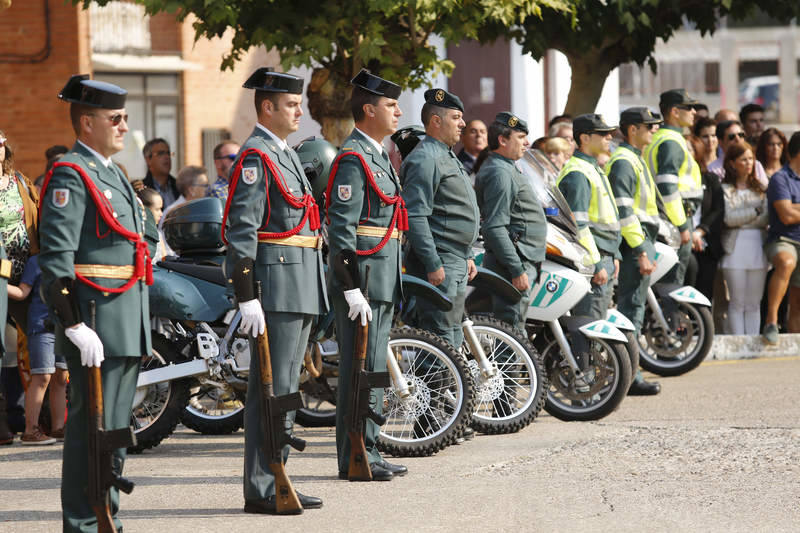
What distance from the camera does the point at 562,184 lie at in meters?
10.2

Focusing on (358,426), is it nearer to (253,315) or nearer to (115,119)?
(253,315)

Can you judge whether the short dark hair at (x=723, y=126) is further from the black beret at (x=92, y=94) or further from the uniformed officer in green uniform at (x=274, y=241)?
the black beret at (x=92, y=94)

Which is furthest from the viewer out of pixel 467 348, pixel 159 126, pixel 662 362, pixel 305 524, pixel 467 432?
pixel 159 126

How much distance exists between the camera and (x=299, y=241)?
6.77m

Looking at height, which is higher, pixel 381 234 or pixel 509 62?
pixel 509 62

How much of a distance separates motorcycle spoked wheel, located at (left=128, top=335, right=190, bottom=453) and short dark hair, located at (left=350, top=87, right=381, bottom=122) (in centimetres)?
202

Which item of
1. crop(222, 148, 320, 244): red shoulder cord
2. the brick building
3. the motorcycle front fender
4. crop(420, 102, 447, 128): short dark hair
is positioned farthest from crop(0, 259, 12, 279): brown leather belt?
the brick building

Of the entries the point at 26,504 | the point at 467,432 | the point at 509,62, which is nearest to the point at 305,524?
the point at 26,504

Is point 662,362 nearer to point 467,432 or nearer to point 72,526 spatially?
point 467,432

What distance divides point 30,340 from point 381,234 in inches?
105

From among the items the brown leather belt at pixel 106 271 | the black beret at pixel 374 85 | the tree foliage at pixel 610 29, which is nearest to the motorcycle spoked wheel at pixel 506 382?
the black beret at pixel 374 85

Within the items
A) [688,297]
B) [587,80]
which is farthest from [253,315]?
[587,80]

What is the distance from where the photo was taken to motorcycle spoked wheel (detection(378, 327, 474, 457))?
8.22 meters

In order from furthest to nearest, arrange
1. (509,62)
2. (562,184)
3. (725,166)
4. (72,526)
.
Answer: (509,62) → (725,166) → (562,184) → (72,526)
